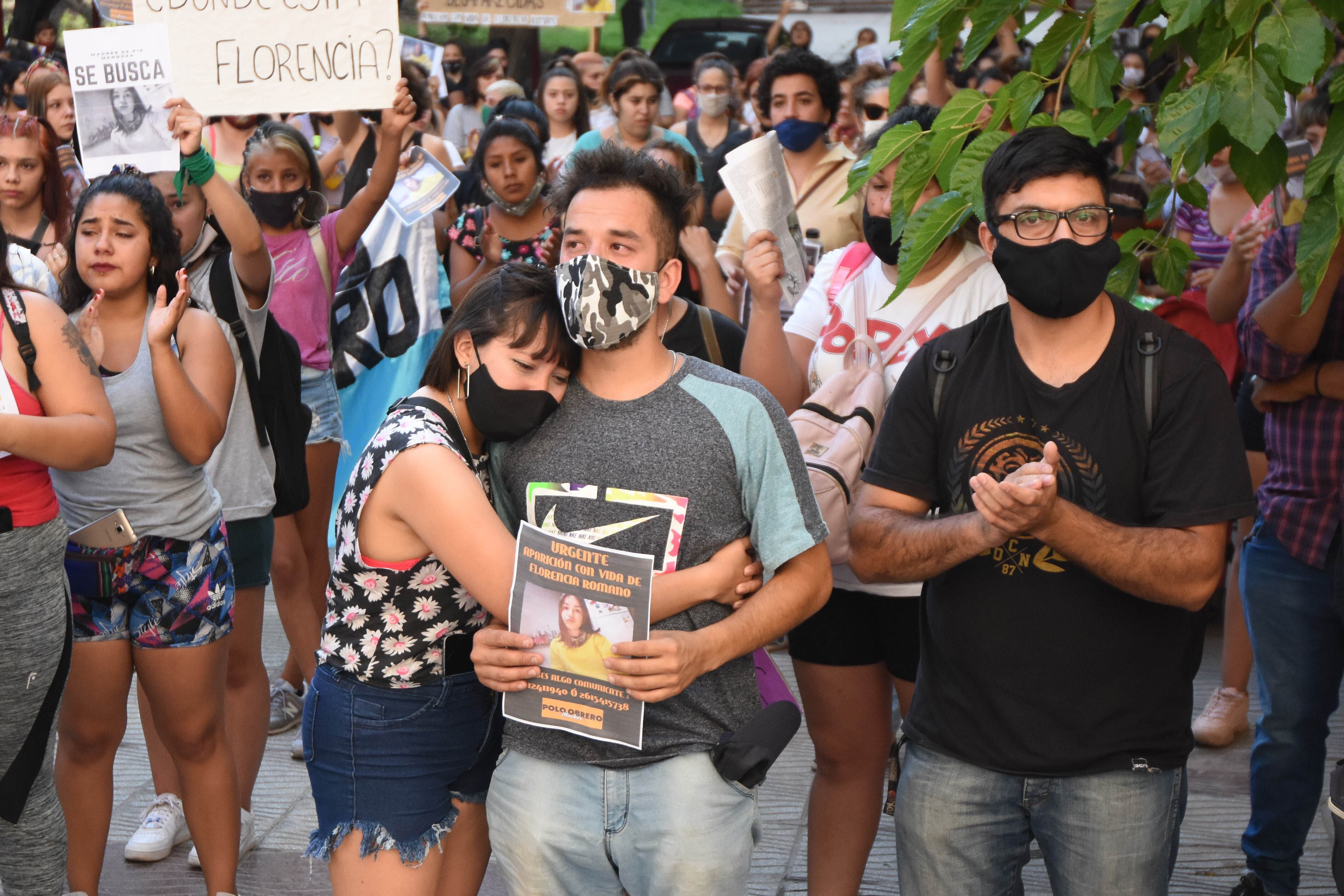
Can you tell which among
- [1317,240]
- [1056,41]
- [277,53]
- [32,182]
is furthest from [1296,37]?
[32,182]

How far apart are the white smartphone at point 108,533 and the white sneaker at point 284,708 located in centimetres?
183

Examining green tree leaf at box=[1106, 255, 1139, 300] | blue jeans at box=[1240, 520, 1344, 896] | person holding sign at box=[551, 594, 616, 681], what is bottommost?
blue jeans at box=[1240, 520, 1344, 896]

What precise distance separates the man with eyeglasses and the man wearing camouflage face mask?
32cm

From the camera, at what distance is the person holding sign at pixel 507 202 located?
18.1 ft

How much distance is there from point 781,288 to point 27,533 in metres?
1.94

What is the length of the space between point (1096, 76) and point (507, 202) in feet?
11.9

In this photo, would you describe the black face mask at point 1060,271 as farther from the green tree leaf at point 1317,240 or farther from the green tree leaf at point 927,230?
the green tree leaf at point 1317,240

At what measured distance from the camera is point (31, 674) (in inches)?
118

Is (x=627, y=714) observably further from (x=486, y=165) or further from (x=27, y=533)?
(x=486, y=165)

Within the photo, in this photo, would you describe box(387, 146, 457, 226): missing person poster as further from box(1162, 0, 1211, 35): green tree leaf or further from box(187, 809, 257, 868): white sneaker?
box(1162, 0, 1211, 35): green tree leaf

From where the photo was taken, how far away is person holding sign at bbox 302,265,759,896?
2414mm

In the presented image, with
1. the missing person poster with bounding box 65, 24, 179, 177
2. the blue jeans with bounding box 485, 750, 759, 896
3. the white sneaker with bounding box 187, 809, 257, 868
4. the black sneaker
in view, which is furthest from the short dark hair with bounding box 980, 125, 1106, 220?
the white sneaker with bounding box 187, 809, 257, 868

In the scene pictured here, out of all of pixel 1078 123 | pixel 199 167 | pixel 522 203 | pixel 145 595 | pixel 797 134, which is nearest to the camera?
pixel 1078 123

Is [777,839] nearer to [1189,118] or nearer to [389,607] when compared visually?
[389,607]
